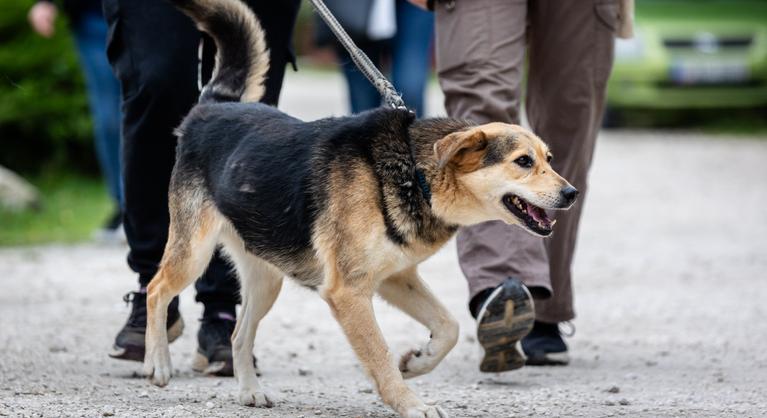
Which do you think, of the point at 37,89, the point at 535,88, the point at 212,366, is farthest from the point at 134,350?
the point at 37,89

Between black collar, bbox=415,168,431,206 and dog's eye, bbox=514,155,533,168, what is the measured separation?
0.31m

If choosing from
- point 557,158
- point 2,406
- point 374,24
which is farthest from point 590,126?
point 374,24

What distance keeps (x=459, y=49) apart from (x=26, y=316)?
2.88 m

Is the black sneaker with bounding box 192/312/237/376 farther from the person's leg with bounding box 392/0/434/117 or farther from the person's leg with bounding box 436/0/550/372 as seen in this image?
the person's leg with bounding box 392/0/434/117

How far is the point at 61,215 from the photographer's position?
10664mm

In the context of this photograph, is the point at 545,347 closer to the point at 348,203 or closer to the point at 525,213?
the point at 525,213

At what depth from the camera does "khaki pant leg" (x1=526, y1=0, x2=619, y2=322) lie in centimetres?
530

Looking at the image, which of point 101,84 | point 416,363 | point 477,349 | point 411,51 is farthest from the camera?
point 101,84

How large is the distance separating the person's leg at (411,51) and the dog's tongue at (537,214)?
4425mm

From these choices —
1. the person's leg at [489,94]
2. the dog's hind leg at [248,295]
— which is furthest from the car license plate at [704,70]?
the dog's hind leg at [248,295]

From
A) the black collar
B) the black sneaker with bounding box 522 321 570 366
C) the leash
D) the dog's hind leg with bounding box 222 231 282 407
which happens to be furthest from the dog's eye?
the black sneaker with bounding box 522 321 570 366

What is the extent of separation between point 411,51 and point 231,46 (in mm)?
4023

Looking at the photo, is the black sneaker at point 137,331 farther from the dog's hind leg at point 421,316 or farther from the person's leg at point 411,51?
the person's leg at point 411,51

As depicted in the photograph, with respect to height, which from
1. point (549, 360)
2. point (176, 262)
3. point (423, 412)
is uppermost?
point (176, 262)
